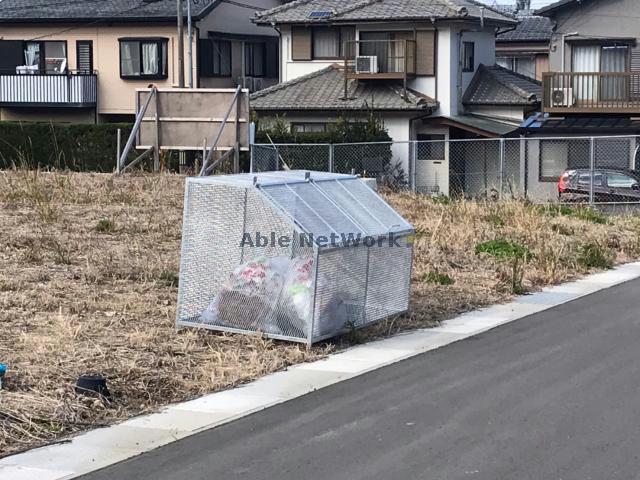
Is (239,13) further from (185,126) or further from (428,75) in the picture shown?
(185,126)

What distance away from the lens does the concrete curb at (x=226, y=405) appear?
6930 millimetres

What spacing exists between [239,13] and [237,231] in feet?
118

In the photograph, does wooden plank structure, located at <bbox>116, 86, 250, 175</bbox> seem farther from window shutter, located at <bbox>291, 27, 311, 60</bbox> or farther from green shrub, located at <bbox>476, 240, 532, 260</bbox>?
window shutter, located at <bbox>291, 27, 311, 60</bbox>

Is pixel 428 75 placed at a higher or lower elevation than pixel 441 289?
higher

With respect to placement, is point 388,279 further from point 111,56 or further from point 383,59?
point 111,56

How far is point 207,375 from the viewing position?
29.9 ft

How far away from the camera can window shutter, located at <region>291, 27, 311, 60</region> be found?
133ft

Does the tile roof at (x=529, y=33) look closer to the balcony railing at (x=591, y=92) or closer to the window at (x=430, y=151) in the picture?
the balcony railing at (x=591, y=92)

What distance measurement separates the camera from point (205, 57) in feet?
142

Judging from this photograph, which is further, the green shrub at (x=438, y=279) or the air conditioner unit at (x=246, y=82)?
the air conditioner unit at (x=246, y=82)

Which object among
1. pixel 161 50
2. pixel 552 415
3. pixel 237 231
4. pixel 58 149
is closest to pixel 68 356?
pixel 237 231

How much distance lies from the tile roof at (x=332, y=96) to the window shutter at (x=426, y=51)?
3.27 ft

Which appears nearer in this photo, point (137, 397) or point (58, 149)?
point (137, 397)

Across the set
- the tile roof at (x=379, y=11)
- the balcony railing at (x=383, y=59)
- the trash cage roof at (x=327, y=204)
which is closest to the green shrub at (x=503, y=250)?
the trash cage roof at (x=327, y=204)
